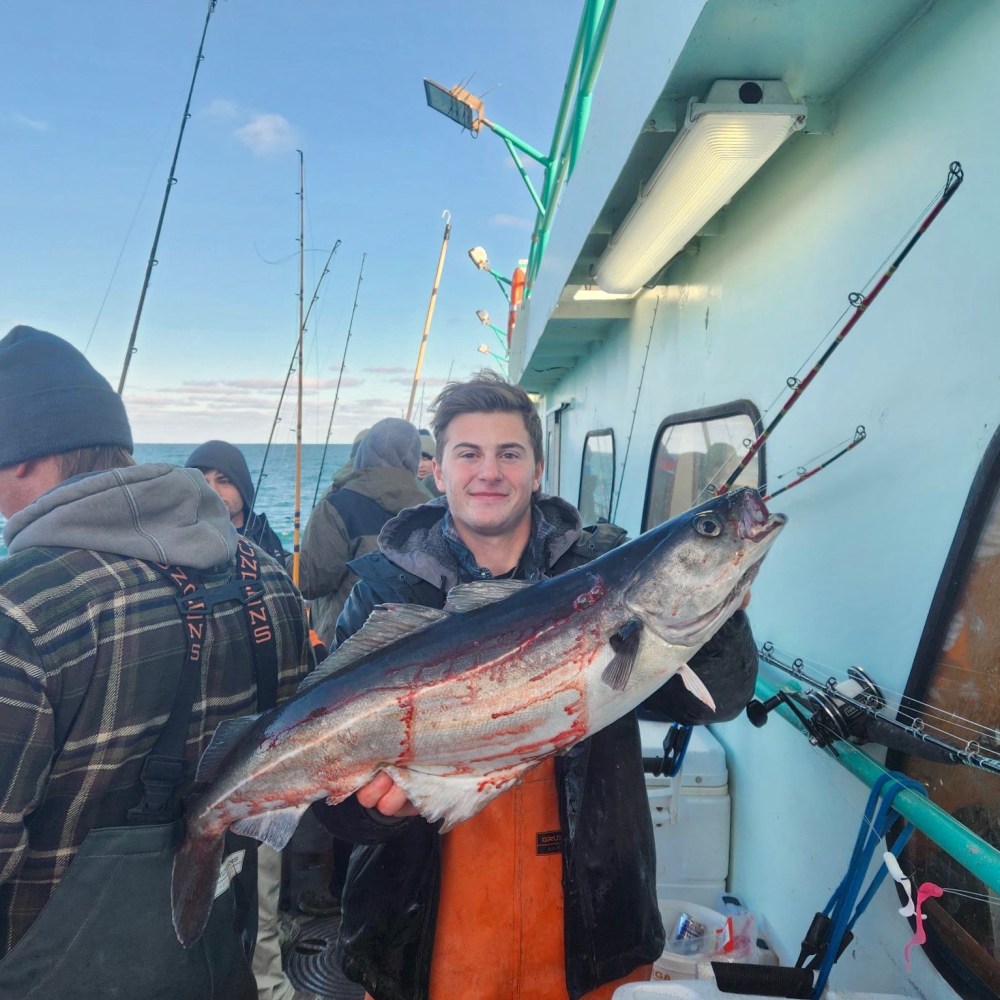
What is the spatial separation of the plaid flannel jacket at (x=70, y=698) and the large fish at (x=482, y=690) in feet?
0.94

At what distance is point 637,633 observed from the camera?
1864 mm

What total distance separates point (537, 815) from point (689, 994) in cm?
66

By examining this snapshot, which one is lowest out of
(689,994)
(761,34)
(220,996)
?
(220,996)

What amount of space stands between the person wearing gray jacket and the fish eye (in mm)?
3157

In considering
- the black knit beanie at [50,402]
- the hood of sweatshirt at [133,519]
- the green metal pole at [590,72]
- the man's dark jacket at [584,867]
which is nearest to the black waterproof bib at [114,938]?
the man's dark jacket at [584,867]

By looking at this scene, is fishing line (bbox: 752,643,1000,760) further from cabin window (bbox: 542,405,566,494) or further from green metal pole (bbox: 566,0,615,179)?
cabin window (bbox: 542,405,566,494)

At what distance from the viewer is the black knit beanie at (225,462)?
17.7 ft

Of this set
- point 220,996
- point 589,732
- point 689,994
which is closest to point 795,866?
point 689,994

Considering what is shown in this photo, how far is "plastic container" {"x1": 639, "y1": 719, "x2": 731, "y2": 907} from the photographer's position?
3396 mm

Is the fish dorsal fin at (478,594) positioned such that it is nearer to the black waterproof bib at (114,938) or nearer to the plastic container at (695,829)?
the black waterproof bib at (114,938)

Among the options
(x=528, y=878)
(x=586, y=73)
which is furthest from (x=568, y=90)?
(x=528, y=878)

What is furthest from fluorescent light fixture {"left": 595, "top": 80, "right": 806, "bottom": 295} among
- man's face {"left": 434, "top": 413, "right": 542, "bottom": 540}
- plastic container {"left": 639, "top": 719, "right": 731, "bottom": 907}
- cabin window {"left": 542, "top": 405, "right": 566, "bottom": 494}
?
cabin window {"left": 542, "top": 405, "right": 566, "bottom": 494}

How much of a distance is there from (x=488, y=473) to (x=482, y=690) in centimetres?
84

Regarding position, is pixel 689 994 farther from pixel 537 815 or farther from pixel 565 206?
pixel 565 206
